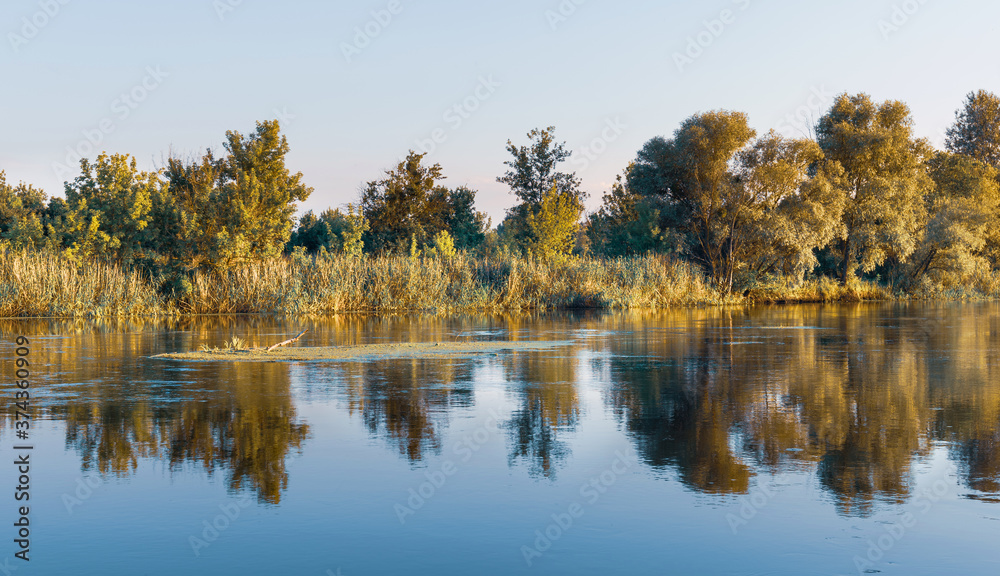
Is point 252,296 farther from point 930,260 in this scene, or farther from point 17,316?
point 930,260

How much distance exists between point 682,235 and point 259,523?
46952mm

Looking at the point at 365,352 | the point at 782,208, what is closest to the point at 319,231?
the point at 782,208

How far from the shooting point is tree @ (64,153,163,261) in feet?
126

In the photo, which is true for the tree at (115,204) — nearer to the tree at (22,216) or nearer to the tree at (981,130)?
the tree at (22,216)

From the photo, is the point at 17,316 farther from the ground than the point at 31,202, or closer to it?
closer to it

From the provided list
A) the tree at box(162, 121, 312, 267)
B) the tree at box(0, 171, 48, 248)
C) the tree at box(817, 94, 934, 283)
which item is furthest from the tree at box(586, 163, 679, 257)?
the tree at box(0, 171, 48, 248)

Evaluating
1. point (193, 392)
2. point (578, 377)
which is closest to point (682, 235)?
point (578, 377)

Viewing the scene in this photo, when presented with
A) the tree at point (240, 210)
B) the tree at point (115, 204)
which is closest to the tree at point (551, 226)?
the tree at point (240, 210)

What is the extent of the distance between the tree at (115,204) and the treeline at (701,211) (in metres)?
0.06

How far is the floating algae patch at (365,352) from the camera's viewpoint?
17844 millimetres

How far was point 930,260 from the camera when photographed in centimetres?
5659

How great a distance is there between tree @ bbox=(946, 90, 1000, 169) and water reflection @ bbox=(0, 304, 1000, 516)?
69.2 meters

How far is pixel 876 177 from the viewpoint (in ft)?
174

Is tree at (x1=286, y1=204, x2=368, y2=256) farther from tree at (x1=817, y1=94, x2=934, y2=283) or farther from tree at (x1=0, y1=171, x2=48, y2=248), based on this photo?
tree at (x1=817, y1=94, x2=934, y2=283)
